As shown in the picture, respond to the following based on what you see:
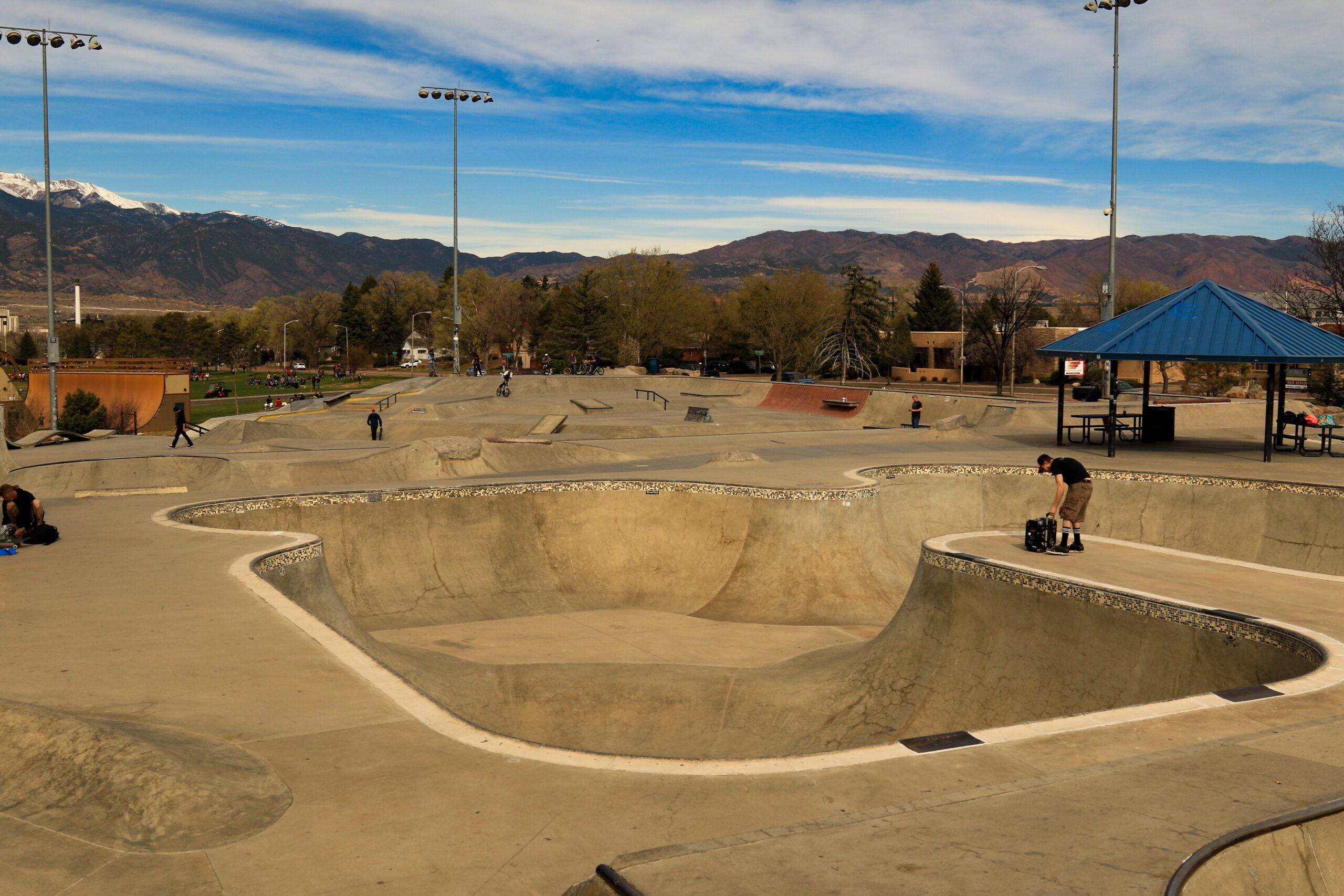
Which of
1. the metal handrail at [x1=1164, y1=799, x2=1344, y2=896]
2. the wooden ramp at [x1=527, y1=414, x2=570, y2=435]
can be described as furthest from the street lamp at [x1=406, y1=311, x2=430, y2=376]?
the metal handrail at [x1=1164, y1=799, x2=1344, y2=896]

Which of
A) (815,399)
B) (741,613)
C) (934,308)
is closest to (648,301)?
(934,308)

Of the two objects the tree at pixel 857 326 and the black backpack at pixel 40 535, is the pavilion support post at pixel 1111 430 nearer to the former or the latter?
the black backpack at pixel 40 535

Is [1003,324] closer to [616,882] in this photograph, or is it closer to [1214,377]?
[1214,377]

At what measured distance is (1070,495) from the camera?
13836 mm

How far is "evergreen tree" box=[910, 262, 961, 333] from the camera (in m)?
91.2

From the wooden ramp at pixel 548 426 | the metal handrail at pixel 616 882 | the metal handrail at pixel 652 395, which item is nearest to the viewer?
the metal handrail at pixel 616 882

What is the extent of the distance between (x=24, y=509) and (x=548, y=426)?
21.1m

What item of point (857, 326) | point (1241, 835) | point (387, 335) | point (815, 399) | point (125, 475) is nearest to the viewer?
point (1241, 835)

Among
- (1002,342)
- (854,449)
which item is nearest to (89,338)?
(1002,342)

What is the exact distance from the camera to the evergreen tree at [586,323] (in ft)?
282

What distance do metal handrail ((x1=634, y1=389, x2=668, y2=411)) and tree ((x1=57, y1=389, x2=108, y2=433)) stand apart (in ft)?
83.1

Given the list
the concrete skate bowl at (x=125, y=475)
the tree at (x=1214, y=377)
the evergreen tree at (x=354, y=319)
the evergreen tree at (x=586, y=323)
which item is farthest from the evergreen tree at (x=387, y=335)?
the concrete skate bowl at (x=125, y=475)

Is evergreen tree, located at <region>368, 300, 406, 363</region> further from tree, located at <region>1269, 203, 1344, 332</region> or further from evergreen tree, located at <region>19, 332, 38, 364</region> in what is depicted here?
tree, located at <region>1269, 203, 1344, 332</region>

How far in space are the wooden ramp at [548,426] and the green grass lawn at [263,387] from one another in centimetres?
3925
